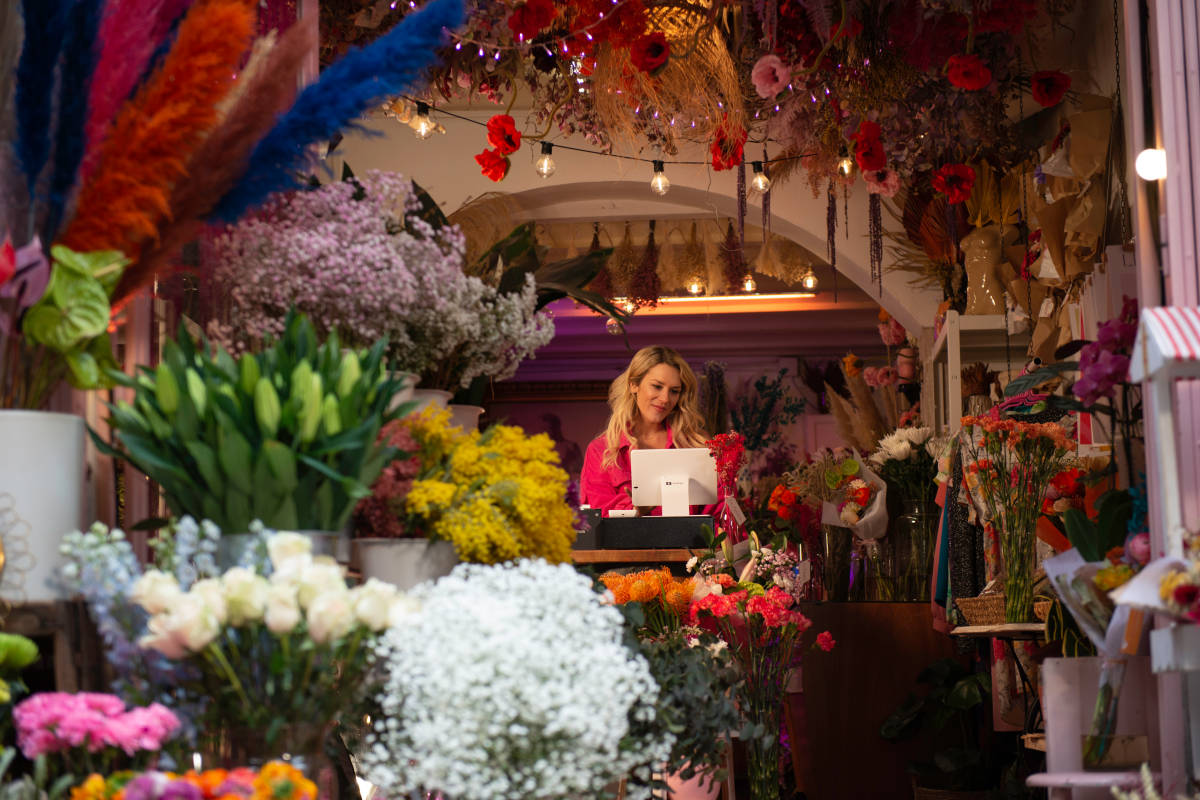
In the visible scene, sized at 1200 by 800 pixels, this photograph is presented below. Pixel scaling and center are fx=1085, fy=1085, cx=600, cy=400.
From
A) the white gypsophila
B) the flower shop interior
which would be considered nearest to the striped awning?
the flower shop interior

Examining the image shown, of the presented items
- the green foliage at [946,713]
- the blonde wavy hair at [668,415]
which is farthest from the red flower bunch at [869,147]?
the green foliage at [946,713]

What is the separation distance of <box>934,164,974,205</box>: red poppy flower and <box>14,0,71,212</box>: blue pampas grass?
3.49m

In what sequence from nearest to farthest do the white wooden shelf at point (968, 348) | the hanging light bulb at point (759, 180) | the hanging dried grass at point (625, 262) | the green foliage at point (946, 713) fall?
the green foliage at point (946, 713) → the hanging light bulb at point (759, 180) → the white wooden shelf at point (968, 348) → the hanging dried grass at point (625, 262)

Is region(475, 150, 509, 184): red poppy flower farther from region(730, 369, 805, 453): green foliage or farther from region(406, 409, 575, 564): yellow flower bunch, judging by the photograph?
region(730, 369, 805, 453): green foliage

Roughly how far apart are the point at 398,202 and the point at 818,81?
2494mm

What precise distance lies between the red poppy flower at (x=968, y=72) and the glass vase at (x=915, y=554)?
1.56m

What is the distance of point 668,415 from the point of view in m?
4.54

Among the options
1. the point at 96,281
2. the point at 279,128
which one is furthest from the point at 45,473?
the point at 279,128

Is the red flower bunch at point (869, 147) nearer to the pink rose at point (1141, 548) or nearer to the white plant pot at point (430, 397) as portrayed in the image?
the pink rose at point (1141, 548)

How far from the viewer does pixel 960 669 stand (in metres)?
3.88

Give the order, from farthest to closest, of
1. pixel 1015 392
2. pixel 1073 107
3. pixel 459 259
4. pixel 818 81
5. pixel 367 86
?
pixel 1073 107, pixel 818 81, pixel 1015 392, pixel 459 259, pixel 367 86

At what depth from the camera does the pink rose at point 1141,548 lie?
1.78 meters

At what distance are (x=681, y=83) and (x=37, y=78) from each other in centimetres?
248

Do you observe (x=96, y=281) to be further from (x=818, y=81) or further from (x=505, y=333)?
(x=818, y=81)
